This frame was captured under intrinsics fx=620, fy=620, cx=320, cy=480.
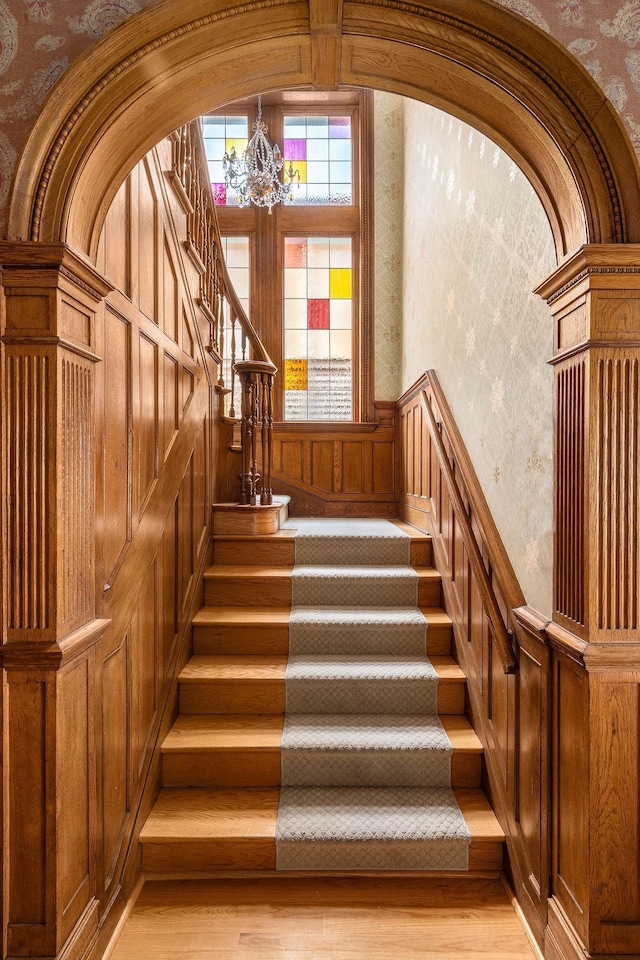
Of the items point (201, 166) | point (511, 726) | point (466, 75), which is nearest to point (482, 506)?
point (511, 726)

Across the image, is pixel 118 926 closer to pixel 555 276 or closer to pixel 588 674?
pixel 588 674

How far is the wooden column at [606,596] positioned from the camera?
1551 mm

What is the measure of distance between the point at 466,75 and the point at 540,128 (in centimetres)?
24

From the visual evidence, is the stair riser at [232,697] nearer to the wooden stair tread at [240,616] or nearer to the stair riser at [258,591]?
the wooden stair tread at [240,616]

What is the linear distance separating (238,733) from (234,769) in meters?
0.14

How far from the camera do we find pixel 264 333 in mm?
5660

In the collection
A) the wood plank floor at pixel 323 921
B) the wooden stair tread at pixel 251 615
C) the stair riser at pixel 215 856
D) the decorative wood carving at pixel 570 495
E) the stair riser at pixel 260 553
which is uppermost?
the decorative wood carving at pixel 570 495

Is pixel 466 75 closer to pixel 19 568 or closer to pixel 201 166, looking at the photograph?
pixel 19 568

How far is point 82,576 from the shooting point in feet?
5.51

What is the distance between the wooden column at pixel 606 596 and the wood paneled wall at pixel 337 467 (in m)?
3.73

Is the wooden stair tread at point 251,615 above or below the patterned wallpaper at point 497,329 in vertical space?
below

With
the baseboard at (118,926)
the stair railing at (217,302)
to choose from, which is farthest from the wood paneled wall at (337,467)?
the baseboard at (118,926)

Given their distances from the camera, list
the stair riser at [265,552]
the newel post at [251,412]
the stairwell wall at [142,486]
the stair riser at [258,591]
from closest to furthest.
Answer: the stairwell wall at [142,486] → the stair riser at [258,591] → the stair riser at [265,552] → the newel post at [251,412]

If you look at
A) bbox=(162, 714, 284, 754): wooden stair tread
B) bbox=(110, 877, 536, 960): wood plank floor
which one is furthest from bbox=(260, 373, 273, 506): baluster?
bbox=(110, 877, 536, 960): wood plank floor
